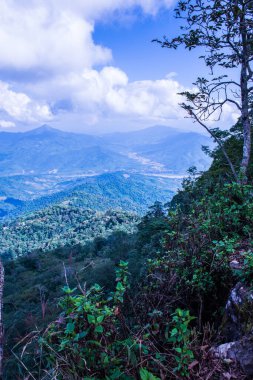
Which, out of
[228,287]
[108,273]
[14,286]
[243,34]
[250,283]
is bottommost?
[14,286]

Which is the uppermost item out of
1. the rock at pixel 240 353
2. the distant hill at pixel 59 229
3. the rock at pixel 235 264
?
the rock at pixel 235 264

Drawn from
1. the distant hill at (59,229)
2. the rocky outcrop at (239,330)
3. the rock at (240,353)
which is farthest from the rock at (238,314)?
the distant hill at (59,229)

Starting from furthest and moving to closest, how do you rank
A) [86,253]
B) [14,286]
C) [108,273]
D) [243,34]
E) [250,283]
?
1. [86,253]
2. [14,286]
3. [108,273]
4. [243,34]
5. [250,283]

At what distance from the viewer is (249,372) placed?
88.7 inches

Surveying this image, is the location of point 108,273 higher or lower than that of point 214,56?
lower

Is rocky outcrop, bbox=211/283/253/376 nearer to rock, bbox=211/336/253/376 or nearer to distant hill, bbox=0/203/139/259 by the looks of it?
rock, bbox=211/336/253/376

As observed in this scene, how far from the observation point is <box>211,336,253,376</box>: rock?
7.50 ft

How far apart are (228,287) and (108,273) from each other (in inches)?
661

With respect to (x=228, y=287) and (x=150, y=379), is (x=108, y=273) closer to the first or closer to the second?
(x=228, y=287)

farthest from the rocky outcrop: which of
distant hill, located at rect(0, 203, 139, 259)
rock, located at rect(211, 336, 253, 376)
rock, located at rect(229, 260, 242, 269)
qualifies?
distant hill, located at rect(0, 203, 139, 259)

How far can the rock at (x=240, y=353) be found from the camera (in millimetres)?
2285

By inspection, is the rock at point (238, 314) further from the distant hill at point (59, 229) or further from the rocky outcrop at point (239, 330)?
the distant hill at point (59, 229)

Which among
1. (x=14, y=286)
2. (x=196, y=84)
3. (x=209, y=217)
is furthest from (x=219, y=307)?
(x=14, y=286)

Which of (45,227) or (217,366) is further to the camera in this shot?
(45,227)
